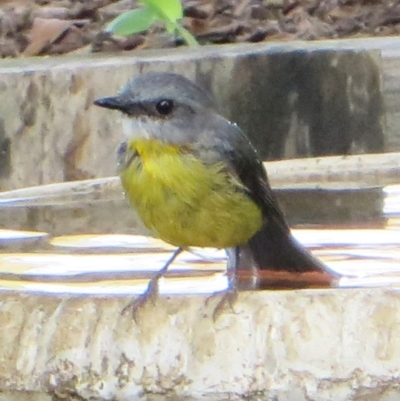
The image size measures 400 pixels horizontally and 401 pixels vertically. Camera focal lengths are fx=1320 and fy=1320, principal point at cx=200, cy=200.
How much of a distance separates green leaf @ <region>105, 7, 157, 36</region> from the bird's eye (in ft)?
7.65

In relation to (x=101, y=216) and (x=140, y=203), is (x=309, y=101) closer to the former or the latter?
(x=101, y=216)

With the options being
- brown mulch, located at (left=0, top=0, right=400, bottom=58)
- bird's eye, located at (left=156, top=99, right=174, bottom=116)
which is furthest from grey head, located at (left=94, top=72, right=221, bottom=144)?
brown mulch, located at (left=0, top=0, right=400, bottom=58)

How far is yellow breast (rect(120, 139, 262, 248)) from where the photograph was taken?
14.1 feet

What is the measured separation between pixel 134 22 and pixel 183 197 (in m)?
2.70

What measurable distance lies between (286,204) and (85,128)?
1556mm

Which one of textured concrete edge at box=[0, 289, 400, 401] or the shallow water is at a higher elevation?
textured concrete edge at box=[0, 289, 400, 401]

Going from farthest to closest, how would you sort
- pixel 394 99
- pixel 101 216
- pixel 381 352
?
pixel 394 99 < pixel 101 216 < pixel 381 352

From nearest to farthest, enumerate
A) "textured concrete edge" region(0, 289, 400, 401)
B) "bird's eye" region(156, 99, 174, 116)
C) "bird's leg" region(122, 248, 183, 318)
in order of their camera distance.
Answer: "textured concrete edge" region(0, 289, 400, 401)
"bird's leg" region(122, 248, 183, 318)
"bird's eye" region(156, 99, 174, 116)

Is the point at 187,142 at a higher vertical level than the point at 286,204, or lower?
higher

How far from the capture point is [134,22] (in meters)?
6.85

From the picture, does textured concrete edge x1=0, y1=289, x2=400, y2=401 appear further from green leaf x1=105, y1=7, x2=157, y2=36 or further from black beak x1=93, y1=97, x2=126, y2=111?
green leaf x1=105, y1=7, x2=157, y2=36

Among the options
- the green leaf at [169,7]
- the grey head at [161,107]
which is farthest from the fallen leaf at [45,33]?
the grey head at [161,107]

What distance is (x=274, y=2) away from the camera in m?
9.62

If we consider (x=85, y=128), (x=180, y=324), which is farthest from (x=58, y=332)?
(x=85, y=128)
